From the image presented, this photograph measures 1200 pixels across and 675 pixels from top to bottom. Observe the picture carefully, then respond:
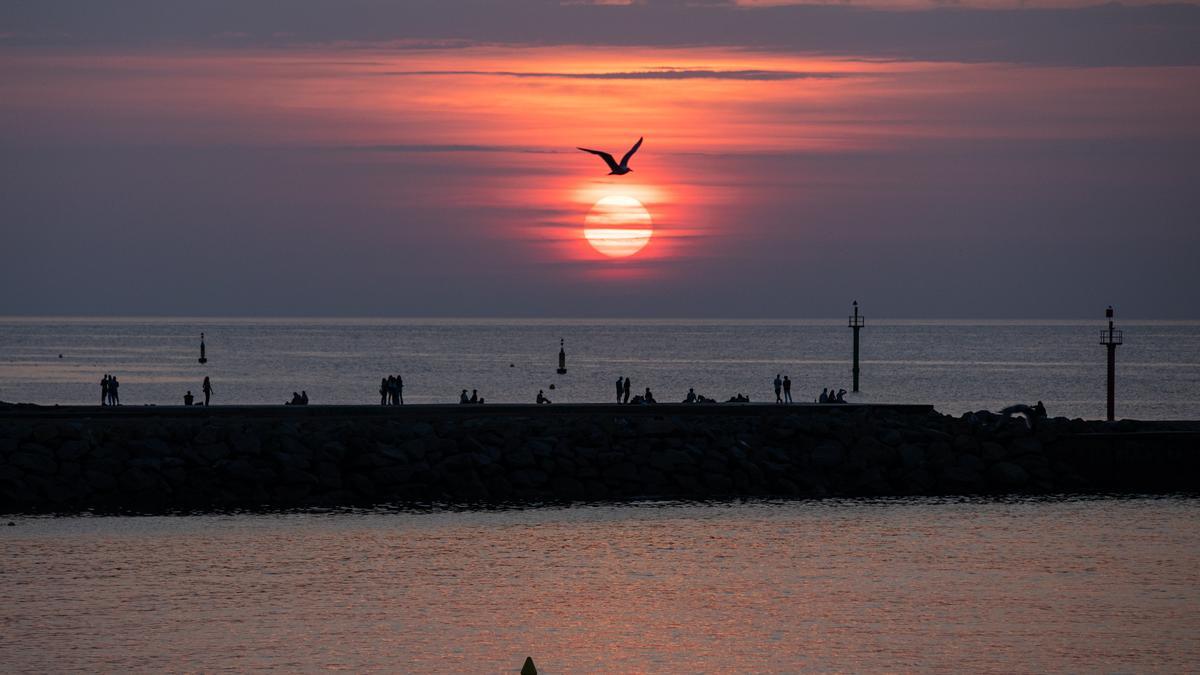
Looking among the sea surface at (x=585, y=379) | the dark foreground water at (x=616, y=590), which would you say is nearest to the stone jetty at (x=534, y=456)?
the dark foreground water at (x=616, y=590)

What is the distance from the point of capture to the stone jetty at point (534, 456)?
131 feet

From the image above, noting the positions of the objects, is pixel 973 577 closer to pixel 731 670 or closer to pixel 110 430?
pixel 731 670

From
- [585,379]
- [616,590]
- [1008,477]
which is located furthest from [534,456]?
[585,379]

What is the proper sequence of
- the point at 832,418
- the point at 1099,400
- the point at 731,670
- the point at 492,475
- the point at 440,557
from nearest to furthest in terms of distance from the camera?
the point at 731,670 < the point at 440,557 < the point at 492,475 < the point at 832,418 < the point at 1099,400

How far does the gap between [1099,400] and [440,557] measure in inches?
3517

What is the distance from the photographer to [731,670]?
23641 millimetres

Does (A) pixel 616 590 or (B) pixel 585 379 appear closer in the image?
(A) pixel 616 590

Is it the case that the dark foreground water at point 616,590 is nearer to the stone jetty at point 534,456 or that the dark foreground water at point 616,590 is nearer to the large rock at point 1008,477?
the stone jetty at point 534,456

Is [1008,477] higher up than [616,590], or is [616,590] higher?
[1008,477]

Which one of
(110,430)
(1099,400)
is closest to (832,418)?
(110,430)

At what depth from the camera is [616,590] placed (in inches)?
1165

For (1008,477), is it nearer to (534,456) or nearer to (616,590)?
(534,456)

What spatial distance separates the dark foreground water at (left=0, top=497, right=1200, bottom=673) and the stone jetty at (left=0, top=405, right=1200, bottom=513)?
2308mm

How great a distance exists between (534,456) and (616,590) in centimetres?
1292
